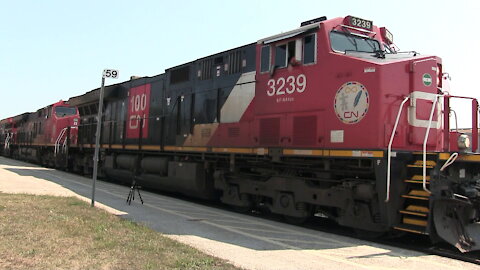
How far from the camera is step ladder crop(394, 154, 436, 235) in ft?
22.2

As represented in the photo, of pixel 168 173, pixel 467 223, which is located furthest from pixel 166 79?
pixel 467 223

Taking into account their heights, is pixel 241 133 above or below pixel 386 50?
below

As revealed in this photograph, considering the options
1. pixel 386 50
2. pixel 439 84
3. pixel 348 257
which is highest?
pixel 386 50

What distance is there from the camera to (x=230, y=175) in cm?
1075

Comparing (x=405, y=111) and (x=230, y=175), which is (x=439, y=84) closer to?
(x=405, y=111)

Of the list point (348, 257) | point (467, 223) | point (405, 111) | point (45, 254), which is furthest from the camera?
point (405, 111)

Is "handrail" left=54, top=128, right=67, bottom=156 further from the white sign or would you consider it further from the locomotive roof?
the locomotive roof

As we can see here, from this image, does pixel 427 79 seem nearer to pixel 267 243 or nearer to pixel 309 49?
pixel 309 49

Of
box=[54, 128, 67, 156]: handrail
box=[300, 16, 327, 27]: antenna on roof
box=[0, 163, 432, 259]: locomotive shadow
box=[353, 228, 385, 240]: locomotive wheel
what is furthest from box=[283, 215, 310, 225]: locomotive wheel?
box=[54, 128, 67, 156]: handrail

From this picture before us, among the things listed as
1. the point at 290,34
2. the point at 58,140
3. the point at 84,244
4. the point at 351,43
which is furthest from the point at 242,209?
the point at 58,140

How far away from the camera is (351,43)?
845 centimetres

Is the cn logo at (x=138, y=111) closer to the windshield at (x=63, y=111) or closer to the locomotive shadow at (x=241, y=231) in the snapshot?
the locomotive shadow at (x=241, y=231)

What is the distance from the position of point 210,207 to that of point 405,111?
5895 millimetres

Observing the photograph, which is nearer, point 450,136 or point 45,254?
point 45,254
